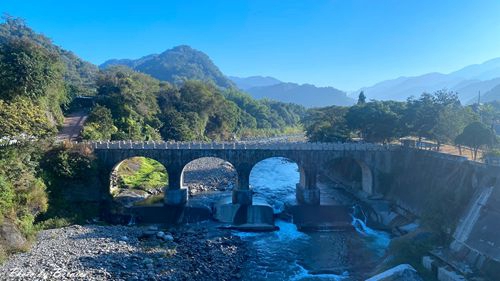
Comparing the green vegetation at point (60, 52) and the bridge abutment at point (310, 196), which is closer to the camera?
the bridge abutment at point (310, 196)

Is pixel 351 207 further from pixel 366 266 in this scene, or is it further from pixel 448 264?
pixel 448 264

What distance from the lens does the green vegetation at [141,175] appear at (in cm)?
4506

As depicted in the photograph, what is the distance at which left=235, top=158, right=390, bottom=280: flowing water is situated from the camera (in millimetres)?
25703

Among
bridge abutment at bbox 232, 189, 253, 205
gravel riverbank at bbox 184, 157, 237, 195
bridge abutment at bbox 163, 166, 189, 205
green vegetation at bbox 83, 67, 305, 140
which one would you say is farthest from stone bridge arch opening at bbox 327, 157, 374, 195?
green vegetation at bbox 83, 67, 305, 140

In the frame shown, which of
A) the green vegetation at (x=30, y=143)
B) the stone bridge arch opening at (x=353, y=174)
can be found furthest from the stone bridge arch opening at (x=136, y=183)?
the stone bridge arch opening at (x=353, y=174)

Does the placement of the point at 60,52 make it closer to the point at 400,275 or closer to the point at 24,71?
the point at 24,71

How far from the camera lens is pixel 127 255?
25766mm

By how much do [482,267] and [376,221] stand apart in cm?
1494

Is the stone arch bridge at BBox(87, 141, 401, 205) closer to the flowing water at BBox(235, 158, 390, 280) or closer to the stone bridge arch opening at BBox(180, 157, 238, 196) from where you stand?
the stone bridge arch opening at BBox(180, 157, 238, 196)

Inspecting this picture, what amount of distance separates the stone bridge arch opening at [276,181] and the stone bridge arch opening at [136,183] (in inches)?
499

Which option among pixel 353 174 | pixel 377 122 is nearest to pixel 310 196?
pixel 353 174

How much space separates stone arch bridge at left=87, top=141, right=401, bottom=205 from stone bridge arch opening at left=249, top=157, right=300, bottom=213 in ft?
5.85

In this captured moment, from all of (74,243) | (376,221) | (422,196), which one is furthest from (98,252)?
(422,196)

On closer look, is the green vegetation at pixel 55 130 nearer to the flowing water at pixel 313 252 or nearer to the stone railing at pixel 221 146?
the stone railing at pixel 221 146
